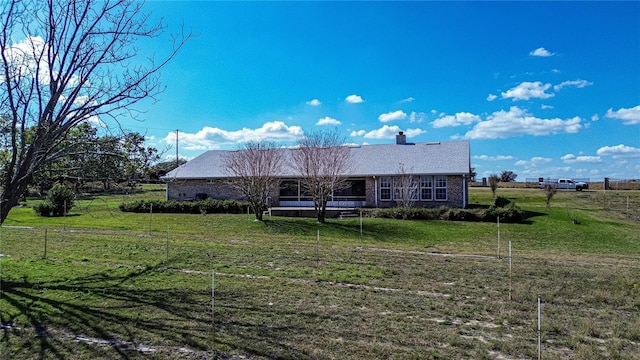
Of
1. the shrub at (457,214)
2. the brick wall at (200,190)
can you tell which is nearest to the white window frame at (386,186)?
the shrub at (457,214)

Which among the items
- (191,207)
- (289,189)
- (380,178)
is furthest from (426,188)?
(191,207)

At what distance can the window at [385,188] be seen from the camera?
26391 mm

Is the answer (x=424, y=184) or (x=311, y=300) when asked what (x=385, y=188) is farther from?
(x=311, y=300)

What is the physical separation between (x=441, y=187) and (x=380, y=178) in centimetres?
383

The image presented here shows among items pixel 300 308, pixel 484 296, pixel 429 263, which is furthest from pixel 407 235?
pixel 300 308

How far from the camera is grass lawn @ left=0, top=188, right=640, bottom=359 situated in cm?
503

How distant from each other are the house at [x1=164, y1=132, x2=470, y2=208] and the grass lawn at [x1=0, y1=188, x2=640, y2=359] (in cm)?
1050

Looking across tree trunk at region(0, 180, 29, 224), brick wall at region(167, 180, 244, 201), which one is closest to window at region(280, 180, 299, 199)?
brick wall at region(167, 180, 244, 201)

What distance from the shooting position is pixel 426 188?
83.8ft

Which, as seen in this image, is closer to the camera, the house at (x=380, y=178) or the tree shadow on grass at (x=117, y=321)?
the tree shadow on grass at (x=117, y=321)

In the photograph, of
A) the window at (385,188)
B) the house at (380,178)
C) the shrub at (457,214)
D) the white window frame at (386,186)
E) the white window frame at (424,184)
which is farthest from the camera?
the window at (385,188)

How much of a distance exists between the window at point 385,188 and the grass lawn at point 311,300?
11.7m

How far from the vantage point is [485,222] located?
68.2ft

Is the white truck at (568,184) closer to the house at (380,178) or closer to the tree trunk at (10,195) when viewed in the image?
the house at (380,178)
